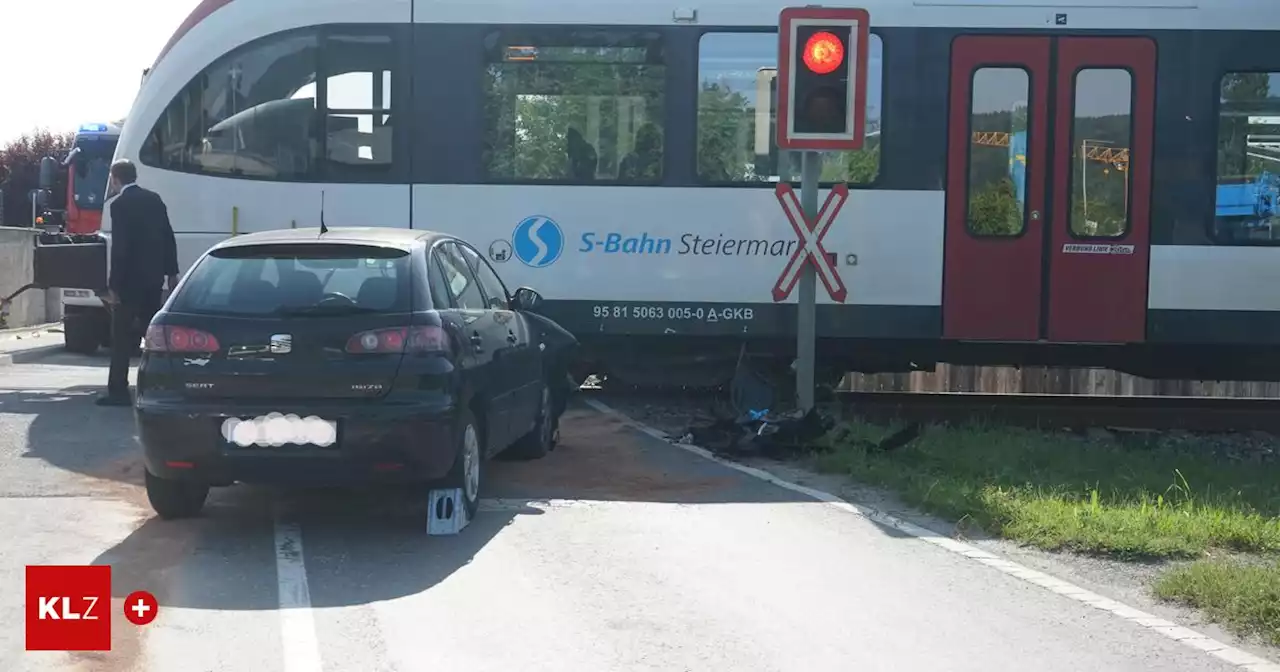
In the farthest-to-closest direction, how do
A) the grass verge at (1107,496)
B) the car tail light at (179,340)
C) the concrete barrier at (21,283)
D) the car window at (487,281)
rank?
the concrete barrier at (21,283), the car window at (487,281), the car tail light at (179,340), the grass verge at (1107,496)

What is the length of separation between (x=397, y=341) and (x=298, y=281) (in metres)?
0.69

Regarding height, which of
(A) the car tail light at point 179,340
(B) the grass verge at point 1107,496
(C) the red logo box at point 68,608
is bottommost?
(C) the red logo box at point 68,608

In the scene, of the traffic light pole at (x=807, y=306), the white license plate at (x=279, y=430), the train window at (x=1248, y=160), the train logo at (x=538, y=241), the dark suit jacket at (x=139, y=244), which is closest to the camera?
the white license plate at (x=279, y=430)

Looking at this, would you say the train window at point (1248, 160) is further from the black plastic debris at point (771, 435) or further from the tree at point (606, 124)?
the black plastic debris at point (771, 435)

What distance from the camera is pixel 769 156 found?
12.5 metres

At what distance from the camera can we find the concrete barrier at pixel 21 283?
2167cm

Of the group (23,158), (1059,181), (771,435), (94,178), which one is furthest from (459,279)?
(23,158)

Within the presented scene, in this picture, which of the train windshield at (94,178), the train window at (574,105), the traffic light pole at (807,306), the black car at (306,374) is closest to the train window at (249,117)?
the train window at (574,105)

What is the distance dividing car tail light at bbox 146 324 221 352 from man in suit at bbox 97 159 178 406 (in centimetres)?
445

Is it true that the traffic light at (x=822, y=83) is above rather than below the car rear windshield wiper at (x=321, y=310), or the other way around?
above

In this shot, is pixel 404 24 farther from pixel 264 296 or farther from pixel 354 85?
pixel 264 296

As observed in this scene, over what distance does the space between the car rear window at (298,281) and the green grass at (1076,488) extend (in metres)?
3.42

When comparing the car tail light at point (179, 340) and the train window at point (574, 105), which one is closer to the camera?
the car tail light at point (179, 340)

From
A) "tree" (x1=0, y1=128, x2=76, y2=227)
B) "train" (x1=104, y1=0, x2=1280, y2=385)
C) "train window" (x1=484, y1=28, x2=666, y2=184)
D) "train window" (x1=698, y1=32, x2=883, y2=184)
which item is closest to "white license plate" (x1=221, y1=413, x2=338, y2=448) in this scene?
"train" (x1=104, y1=0, x2=1280, y2=385)
